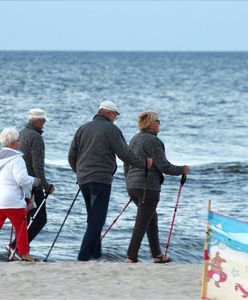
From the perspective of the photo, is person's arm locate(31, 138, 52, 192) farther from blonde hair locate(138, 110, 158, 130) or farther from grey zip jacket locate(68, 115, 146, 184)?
blonde hair locate(138, 110, 158, 130)

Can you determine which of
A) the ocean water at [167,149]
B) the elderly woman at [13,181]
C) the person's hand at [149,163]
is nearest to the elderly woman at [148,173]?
the person's hand at [149,163]

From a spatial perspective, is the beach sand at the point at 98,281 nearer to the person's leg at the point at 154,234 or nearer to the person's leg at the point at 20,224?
the person's leg at the point at 20,224

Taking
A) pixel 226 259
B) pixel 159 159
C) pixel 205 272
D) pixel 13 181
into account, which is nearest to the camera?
pixel 226 259

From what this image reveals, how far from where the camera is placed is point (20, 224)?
432 inches

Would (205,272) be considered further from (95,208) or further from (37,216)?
(37,216)

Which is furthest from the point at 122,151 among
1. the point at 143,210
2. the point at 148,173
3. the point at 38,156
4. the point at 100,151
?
the point at 38,156

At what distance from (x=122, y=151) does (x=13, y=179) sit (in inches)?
44.3

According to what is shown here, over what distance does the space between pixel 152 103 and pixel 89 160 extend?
1769 inches

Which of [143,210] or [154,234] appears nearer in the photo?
[143,210]

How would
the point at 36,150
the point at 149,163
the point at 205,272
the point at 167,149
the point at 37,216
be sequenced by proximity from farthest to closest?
the point at 167,149
the point at 37,216
the point at 36,150
the point at 149,163
the point at 205,272

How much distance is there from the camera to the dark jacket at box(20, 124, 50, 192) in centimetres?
1124

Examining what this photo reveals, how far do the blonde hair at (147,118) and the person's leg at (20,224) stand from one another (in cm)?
151

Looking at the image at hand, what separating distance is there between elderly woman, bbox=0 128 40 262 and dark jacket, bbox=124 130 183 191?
3.52ft

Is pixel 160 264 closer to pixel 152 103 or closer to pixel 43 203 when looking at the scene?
pixel 43 203
